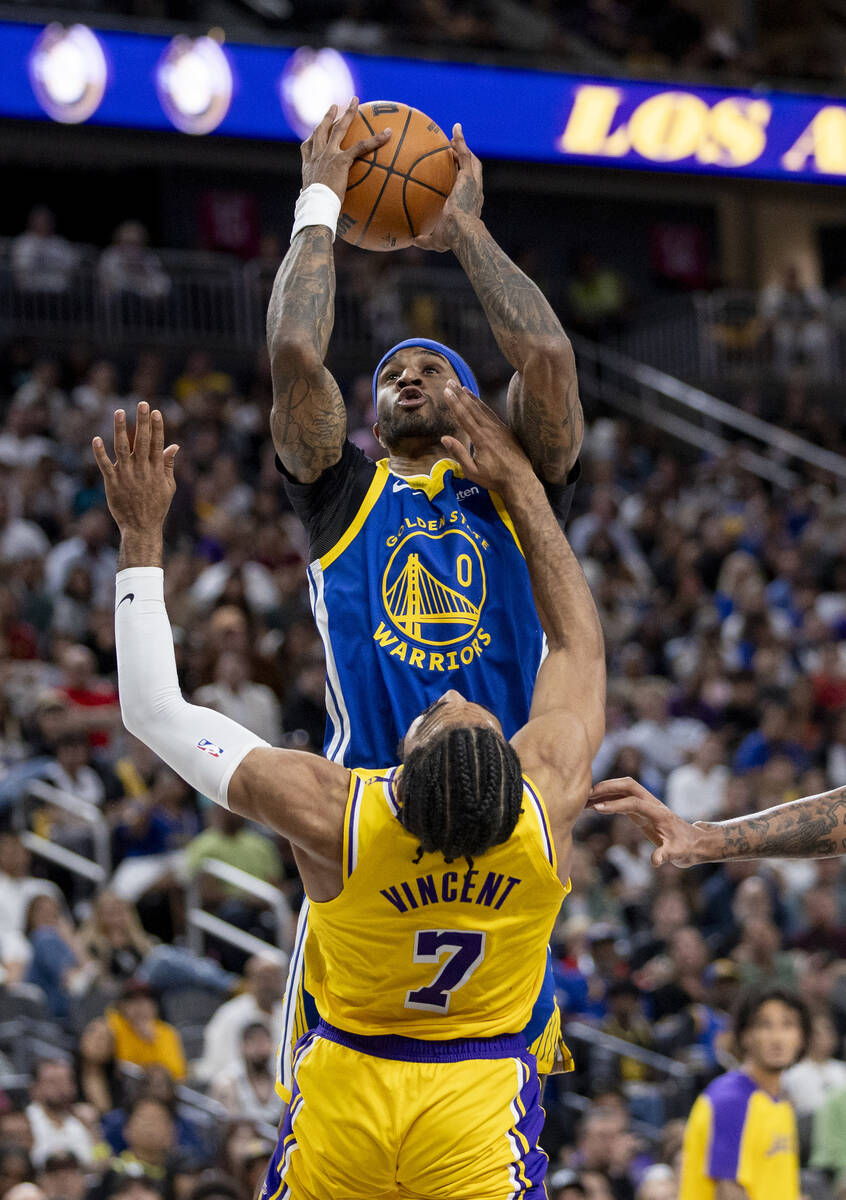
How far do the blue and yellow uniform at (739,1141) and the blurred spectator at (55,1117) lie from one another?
2826mm

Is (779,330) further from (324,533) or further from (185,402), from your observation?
(324,533)

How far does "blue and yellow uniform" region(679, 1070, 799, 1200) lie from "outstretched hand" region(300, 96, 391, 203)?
370 cm

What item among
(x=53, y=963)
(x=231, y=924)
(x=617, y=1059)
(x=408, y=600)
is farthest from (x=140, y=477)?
(x=617, y=1059)

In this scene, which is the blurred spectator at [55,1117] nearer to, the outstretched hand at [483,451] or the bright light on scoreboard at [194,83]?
the outstretched hand at [483,451]

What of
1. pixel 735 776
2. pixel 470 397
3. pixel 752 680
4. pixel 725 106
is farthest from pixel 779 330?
pixel 470 397

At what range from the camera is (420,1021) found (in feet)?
13.2

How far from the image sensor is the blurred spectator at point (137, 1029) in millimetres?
8867

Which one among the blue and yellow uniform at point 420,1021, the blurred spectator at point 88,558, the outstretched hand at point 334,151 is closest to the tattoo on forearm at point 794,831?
the blue and yellow uniform at point 420,1021

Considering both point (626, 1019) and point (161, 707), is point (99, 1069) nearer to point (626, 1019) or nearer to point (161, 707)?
point (626, 1019)

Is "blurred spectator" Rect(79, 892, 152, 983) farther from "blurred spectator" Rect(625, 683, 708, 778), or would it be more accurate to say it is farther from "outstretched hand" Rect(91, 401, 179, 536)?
"outstretched hand" Rect(91, 401, 179, 536)

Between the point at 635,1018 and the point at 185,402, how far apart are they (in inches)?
316

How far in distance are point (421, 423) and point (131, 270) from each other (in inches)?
547

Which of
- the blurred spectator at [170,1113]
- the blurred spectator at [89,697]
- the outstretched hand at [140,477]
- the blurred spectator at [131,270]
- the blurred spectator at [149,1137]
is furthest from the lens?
the blurred spectator at [131,270]

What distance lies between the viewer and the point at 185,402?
1606 centimetres
